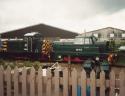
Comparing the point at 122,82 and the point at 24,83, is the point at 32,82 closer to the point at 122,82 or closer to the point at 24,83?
the point at 24,83

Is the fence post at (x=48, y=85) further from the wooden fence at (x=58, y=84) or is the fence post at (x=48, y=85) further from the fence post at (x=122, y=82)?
the fence post at (x=122, y=82)

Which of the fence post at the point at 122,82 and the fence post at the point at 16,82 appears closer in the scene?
the fence post at the point at 122,82

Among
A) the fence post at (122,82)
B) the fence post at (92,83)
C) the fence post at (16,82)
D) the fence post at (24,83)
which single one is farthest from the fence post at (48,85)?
the fence post at (122,82)

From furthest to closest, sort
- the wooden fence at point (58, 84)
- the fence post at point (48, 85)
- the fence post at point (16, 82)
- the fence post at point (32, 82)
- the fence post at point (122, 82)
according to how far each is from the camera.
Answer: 1. the fence post at point (16, 82)
2. the fence post at point (32, 82)
3. the fence post at point (48, 85)
4. the wooden fence at point (58, 84)
5. the fence post at point (122, 82)

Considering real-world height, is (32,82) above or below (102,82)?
below

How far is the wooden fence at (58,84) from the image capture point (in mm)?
4648

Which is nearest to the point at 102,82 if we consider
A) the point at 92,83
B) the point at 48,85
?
the point at 92,83

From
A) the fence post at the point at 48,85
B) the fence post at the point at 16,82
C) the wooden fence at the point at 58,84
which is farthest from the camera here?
the fence post at the point at 16,82

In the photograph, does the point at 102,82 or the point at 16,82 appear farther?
the point at 16,82

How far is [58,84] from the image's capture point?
502 cm

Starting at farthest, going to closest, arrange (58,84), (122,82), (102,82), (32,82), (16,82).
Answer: (16,82) < (32,82) < (58,84) < (102,82) < (122,82)

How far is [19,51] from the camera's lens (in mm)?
26016

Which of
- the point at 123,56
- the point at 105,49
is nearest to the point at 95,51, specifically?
the point at 105,49

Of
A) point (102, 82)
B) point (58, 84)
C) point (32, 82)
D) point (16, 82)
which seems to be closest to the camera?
point (102, 82)
